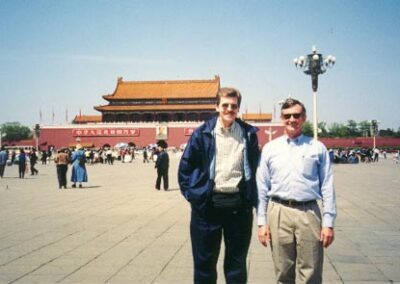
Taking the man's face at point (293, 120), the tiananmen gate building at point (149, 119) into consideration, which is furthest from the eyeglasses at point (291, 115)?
the tiananmen gate building at point (149, 119)

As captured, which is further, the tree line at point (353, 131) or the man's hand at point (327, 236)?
the tree line at point (353, 131)

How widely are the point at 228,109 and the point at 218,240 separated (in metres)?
0.83

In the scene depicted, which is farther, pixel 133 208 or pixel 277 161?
pixel 133 208

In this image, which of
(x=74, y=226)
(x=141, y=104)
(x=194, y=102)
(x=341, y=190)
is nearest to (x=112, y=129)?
(x=141, y=104)

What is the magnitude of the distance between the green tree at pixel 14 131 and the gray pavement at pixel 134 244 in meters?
89.3

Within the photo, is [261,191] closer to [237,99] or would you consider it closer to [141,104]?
[237,99]

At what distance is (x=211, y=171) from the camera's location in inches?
105

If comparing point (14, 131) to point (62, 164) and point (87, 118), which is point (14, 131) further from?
point (62, 164)

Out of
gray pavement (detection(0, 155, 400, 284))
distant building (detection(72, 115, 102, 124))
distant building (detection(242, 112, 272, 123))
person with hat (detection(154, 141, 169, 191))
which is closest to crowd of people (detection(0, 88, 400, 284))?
gray pavement (detection(0, 155, 400, 284))

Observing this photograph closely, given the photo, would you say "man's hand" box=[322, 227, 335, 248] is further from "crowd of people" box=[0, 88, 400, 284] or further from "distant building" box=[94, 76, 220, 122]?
"distant building" box=[94, 76, 220, 122]

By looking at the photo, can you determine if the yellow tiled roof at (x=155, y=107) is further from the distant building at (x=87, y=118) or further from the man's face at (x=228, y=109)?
the man's face at (x=228, y=109)

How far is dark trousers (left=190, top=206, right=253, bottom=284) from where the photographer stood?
267 cm

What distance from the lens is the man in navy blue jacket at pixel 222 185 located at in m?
2.65

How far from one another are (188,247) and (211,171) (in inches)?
91.3
